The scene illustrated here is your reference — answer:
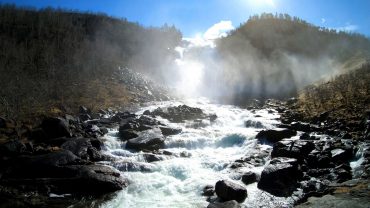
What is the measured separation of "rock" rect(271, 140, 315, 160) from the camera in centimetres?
2316

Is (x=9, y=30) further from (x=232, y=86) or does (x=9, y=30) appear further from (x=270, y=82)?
(x=270, y=82)

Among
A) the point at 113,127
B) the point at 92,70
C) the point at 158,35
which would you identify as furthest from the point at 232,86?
the point at 158,35

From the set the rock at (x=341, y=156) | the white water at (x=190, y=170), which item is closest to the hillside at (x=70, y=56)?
the white water at (x=190, y=170)

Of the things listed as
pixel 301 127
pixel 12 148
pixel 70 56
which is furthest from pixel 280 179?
pixel 70 56

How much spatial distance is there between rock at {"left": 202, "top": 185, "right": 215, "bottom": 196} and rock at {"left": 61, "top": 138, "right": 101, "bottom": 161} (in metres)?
9.39

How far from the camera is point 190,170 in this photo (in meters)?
23.5

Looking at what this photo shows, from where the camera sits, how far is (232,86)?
239ft

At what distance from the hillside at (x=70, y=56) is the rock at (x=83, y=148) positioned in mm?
16711

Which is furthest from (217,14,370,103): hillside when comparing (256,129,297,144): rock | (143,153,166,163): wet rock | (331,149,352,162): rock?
(143,153,166,163): wet rock

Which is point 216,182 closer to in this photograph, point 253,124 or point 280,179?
point 280,179

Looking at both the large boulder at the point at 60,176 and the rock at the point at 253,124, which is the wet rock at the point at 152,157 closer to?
the large boulder at the point at 60,176

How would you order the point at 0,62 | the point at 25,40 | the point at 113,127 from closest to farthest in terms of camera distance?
1. the point at 113,127
2. the point at 0,62
3. the point at 25,40

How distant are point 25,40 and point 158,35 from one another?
152 feet

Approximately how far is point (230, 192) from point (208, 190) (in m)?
1.86
